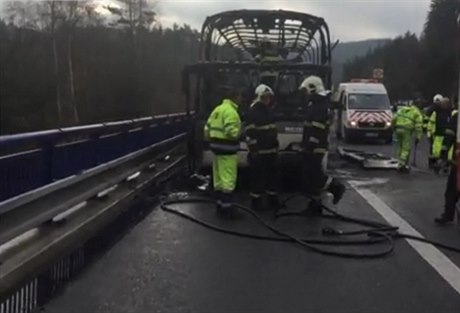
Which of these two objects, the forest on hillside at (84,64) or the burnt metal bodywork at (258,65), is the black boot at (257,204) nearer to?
the burnt metal bodywork at (258,65)

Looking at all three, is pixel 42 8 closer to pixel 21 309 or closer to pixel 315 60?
pixel 315 60

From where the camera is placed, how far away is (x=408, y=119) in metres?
18.4

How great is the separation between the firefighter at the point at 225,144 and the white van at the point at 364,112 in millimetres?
21420

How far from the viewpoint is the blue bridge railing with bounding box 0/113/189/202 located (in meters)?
7.38

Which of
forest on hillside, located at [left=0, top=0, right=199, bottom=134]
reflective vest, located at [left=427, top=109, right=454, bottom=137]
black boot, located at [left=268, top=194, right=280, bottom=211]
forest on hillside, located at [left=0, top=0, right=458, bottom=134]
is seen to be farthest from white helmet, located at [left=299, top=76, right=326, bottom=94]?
forest on hillside, located at [left=0, top=0, right=199, bottom=134]

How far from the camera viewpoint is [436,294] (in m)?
6.78

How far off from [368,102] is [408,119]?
50.8 ft

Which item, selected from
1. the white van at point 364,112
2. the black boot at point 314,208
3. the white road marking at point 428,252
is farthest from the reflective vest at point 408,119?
the white van at point 364,112

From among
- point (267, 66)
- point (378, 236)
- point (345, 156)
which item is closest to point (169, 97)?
point (345, 156)

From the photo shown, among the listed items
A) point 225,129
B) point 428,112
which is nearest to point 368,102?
point 428,112

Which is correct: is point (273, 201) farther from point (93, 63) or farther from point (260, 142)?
point (93, 63)

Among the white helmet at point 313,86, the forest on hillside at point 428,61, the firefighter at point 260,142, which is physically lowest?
the forest on hillside at point 428,61

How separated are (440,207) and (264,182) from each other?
2.77 metres

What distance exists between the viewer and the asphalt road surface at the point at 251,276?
6382mm
